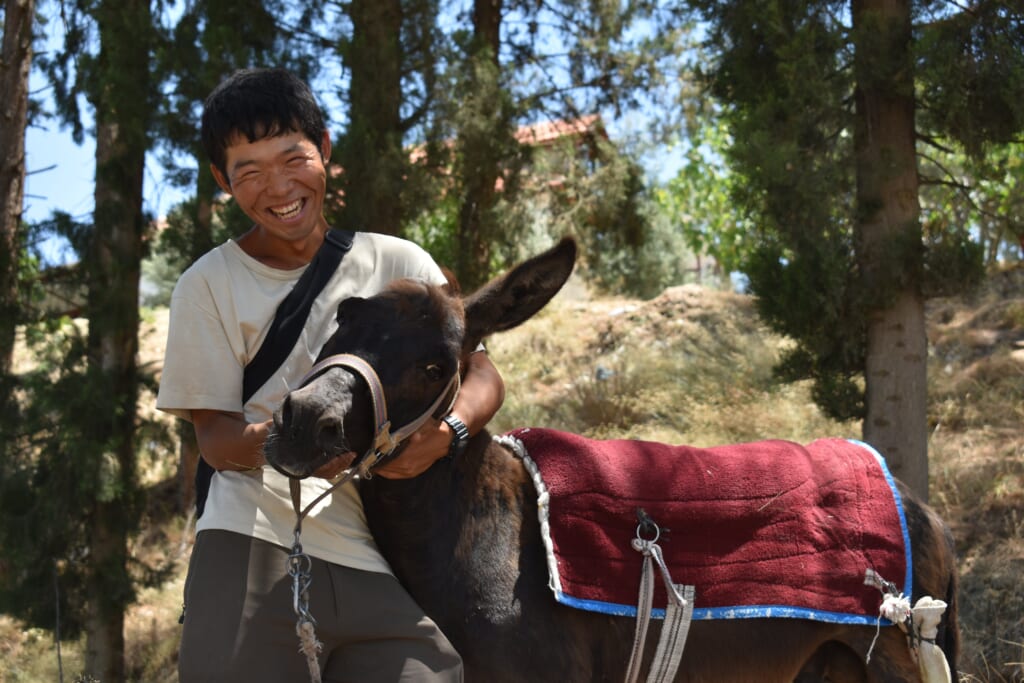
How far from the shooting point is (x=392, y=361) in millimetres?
2650

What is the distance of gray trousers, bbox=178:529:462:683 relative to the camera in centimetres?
247

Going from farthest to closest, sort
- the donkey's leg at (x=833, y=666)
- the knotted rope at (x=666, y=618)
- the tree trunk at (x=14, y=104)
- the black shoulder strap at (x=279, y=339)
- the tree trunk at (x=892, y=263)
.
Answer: the tree trunk at (x=14, y=104)
the tree trunk at (x=892, y=263)
the donkey's leg at (x=833, y=666)
the knotted rope at (x=666, y=618)
the black shoulder strap at (x=279, y=339)

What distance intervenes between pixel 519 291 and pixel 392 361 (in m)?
0.58

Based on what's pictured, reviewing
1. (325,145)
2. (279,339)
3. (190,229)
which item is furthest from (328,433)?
(190,229)

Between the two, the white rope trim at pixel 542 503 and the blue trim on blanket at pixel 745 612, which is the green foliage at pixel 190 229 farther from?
the blue trim on blanket at pixel 745 612

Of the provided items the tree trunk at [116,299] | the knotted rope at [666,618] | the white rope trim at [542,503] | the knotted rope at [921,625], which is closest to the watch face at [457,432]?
the white rope trim at [542,503]

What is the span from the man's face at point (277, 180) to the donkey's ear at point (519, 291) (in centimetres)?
58

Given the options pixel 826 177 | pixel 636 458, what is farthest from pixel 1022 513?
pixel 636 458

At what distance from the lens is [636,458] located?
338cm

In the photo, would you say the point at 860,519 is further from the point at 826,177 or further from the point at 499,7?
the point at 499,7

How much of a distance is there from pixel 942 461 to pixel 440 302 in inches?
271

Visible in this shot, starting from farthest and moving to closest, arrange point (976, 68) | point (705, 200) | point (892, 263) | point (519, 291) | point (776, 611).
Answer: point (705, 200) → point (892, 263) → point (976, 68) → point (776, 611) → point (519, 291)

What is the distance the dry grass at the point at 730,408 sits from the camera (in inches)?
262

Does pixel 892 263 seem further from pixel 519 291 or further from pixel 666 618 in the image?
pixel 519 291
